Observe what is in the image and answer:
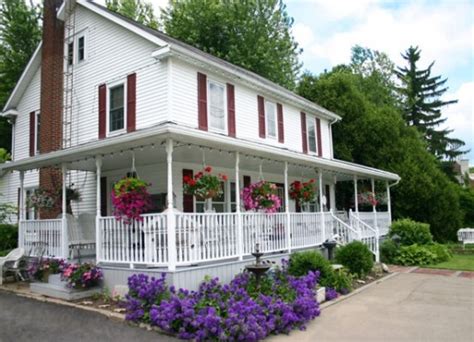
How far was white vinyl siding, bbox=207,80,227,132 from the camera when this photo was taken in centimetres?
1218

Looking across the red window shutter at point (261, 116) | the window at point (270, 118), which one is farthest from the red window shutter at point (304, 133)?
the red window shutter at point (261, 116)

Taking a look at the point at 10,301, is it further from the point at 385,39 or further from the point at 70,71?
the point at 385,39

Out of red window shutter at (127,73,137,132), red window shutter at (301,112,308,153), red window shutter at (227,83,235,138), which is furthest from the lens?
red window shutter at (301,112,308,153)

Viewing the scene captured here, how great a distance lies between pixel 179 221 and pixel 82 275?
250 cm

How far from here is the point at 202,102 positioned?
38.7ft

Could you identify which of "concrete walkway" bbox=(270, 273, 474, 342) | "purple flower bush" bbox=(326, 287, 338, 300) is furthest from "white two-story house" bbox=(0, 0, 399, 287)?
"concrete walkway" bbox=(270, 273, 474, 342)

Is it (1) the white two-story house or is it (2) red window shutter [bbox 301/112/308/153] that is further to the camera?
(2) red window shutter [bbox 301/112/308/153]

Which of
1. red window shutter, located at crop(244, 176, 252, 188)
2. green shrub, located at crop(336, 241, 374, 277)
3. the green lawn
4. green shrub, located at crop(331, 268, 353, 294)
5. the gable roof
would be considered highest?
the gable roof

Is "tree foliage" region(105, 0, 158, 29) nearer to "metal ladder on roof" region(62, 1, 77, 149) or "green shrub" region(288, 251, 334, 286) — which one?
"metal ladder on roof" region(62, 1, 77, 149)

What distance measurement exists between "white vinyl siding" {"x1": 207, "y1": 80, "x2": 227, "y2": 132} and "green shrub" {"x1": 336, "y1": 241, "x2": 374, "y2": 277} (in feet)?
16.5

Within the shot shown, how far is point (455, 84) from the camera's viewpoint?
39125 millimetres

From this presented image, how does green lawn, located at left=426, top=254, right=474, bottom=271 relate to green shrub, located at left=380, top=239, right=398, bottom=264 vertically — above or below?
below

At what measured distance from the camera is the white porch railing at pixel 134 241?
25.3ft

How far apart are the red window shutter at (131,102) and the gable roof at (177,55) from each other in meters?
1.32
